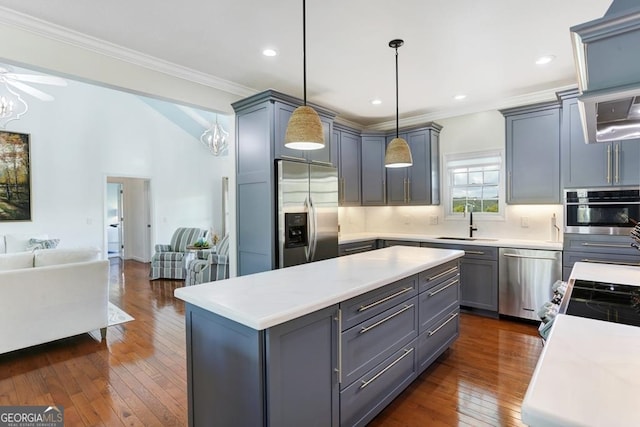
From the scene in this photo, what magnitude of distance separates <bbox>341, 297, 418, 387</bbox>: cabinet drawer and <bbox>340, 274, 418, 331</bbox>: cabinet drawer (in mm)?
36

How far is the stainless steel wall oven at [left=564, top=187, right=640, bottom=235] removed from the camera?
3.13 meters

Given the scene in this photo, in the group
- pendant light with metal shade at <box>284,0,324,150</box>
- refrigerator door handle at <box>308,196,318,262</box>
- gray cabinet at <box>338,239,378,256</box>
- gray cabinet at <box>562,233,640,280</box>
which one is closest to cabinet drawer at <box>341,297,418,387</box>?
pendant light with metal shade at <box>284,0,324,150</box>

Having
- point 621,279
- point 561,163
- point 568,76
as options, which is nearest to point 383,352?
point 621,279

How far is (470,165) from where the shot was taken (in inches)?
184

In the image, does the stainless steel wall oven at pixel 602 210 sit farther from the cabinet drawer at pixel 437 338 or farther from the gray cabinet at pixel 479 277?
the cabinet drawer at pixel 437 338

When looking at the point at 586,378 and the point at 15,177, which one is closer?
the point at 586,378

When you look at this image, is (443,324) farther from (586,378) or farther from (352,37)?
(352,37)

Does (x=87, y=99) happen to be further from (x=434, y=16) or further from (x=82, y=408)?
(x=434, y=16)

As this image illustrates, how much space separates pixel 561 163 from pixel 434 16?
91.9 inches

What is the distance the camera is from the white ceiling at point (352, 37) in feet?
7.61

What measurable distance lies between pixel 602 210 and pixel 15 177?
8664 millimetres

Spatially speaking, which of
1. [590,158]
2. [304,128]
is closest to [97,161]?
[304,128]

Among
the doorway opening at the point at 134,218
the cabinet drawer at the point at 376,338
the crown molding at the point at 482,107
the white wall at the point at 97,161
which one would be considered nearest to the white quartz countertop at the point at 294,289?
the cabinet drawer at the point at 376,338

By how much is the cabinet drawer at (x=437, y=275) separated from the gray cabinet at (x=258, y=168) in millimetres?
1569
